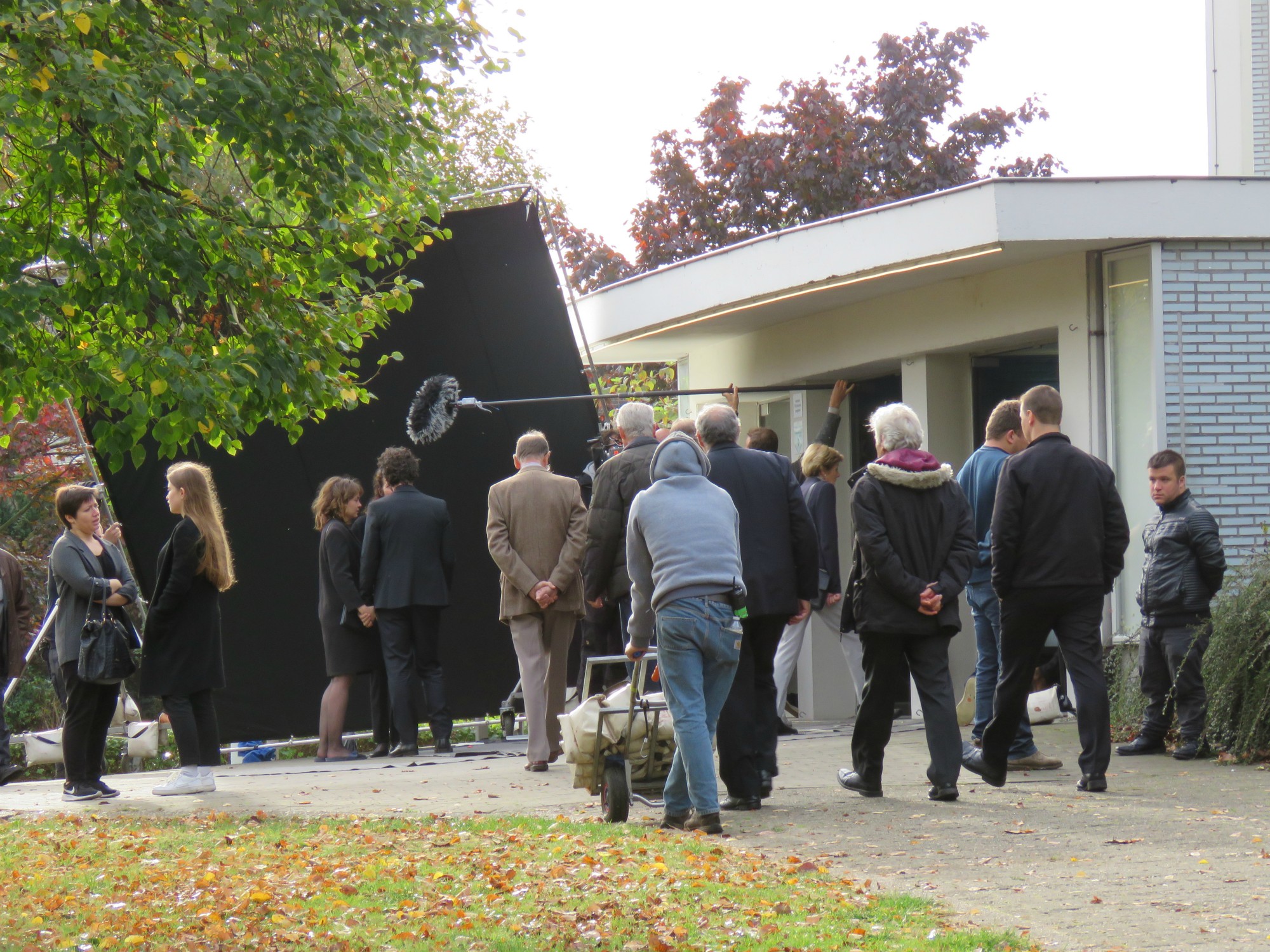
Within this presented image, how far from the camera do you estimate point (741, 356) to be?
14.9 metres

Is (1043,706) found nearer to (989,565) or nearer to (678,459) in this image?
(989,565)

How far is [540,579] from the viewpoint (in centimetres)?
961

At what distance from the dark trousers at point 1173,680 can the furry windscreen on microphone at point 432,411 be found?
6.15 metres

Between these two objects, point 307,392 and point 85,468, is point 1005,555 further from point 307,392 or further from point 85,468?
point 85,468

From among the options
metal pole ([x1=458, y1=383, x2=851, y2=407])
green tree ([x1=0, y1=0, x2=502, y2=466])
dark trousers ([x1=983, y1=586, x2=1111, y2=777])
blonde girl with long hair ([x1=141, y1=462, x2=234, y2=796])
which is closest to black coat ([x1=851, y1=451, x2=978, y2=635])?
dark trousers ([x1=983, y1=586, x2=1111, y2=777])

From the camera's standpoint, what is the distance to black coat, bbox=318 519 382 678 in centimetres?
1102

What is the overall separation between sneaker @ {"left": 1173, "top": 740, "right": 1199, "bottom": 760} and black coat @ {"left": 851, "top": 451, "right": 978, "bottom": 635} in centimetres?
210

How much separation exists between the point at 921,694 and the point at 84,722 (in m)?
4.88

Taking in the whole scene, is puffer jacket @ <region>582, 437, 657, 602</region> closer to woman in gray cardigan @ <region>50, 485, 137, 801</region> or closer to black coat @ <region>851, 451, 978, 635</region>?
black coat @ <region>851, 451, 978, 635</region>

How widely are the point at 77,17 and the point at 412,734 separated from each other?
6144mm

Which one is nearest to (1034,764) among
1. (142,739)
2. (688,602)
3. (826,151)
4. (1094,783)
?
(1094,783)

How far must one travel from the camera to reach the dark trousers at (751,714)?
734 centimetres

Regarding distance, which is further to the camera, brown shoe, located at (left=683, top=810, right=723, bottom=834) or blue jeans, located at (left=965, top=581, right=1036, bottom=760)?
blue jeans, located at (left=965, top=581, right=1036, bottom=760)

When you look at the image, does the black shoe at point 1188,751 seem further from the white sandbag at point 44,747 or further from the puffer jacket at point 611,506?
the white sandbag at point 44,747
